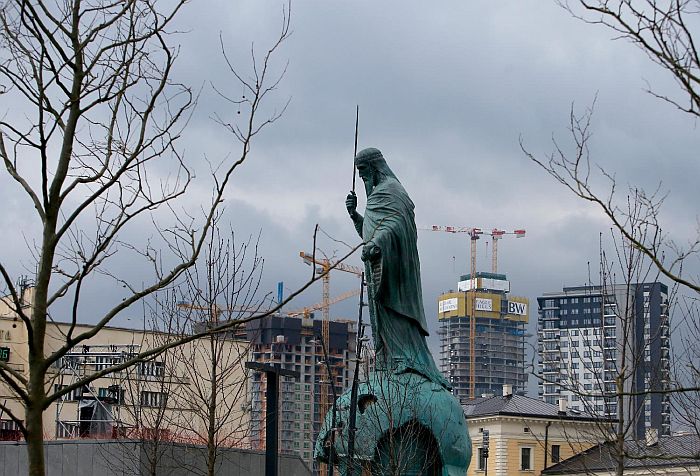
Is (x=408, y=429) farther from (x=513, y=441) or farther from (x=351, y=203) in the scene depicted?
(x=513, y=441)

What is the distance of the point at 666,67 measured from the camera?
9266 mm

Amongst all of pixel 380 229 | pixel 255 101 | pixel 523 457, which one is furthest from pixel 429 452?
pixel 523 457

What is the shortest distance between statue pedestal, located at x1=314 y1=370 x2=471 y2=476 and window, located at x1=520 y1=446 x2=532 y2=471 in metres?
50.1

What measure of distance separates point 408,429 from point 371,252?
98.0 inches

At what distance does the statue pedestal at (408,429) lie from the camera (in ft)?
56.5

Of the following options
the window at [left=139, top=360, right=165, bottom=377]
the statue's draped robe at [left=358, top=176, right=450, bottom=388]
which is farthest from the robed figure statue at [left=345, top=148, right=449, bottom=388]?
the window at [left=139, top=360, right=165, bottom=377]

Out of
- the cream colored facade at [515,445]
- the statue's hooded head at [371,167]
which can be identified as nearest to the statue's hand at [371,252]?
the statue's hooded head at [371,167]

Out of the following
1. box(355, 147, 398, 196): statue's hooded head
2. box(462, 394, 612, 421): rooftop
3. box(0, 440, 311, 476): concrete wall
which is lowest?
box(462, 394, 612, 421): rooftop

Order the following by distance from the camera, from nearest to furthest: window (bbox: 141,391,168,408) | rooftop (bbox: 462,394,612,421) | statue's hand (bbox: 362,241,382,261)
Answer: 1. statue's hand (bbox: 362,241,382,261)
2. window (bbox: 141,391,168,408)
3. rooftop (bbox: 462,394,612,421)

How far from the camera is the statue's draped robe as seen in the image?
701 inches

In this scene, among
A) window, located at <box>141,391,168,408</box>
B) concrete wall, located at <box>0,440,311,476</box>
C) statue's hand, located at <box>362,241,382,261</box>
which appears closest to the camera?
statue's hand, located at <box>362,241,382,261</box>

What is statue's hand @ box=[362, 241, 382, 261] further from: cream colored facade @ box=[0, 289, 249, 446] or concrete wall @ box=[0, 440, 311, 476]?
concrete wall @ box=[0, 440, 311, 476]

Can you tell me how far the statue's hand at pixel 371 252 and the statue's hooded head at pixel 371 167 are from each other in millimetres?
1181

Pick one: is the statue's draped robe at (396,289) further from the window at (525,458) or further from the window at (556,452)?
the window at (525,458)
